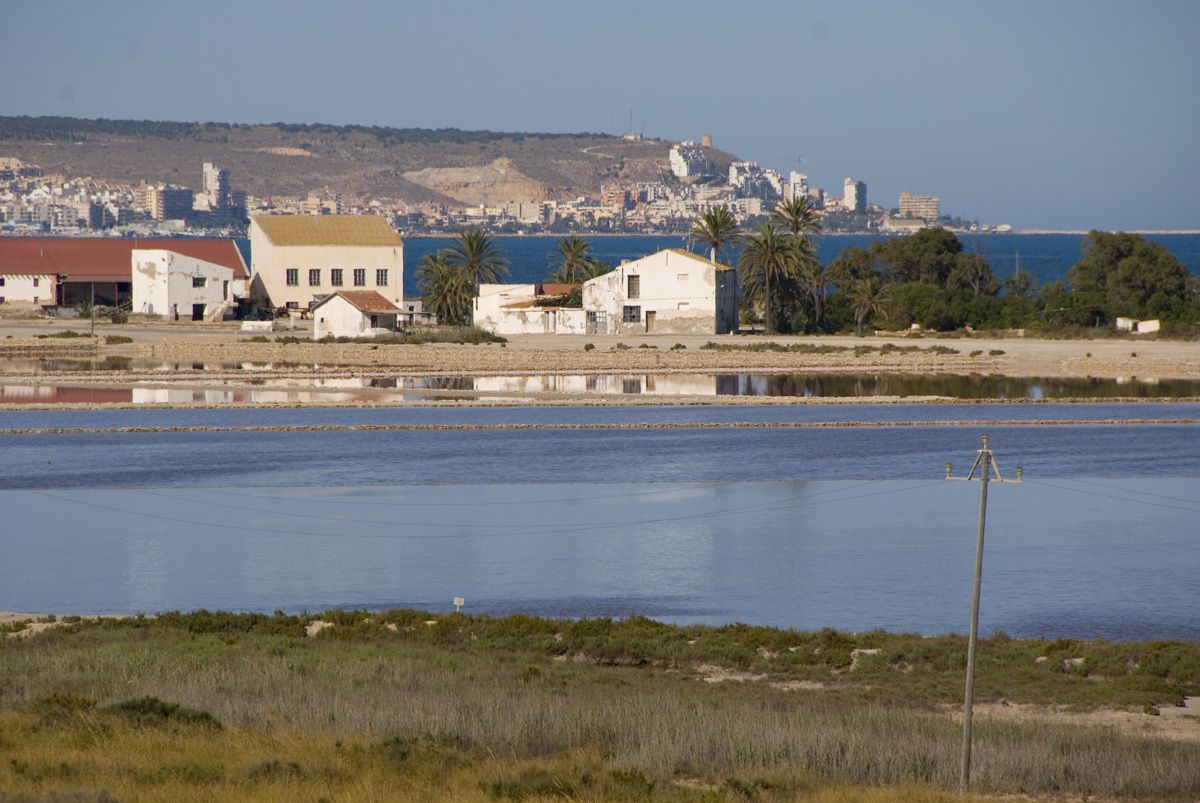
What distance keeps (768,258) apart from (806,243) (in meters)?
3.18

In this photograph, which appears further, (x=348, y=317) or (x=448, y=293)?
(x=448, y=293)

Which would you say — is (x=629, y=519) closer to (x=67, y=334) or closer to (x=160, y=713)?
(x=160, y=713)

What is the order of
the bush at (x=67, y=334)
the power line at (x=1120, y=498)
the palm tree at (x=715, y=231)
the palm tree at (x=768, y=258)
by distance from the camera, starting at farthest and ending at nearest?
1. the palm tree at (x=715, y=231)
2. the palm tree at (x=768, y=258)
3. the bush at (x=67, y=334)
4. the power line at (x=1120, y=498)

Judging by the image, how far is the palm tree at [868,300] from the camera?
A: 70812mm

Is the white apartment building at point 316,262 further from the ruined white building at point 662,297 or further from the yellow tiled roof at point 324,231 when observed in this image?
the ruined white building at point 662,297

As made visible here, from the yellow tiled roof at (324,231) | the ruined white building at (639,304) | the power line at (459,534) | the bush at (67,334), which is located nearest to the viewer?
the power line at (459,534)

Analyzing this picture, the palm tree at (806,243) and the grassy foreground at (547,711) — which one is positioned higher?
the palm tree at (806,243)

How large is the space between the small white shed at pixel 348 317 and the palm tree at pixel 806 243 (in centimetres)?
1870

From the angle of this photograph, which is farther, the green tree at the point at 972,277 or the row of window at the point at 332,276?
the green tree at the point at 972,277

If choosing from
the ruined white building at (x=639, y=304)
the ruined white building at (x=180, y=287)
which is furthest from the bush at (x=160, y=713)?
the ruined white building at (x=180, y=287)

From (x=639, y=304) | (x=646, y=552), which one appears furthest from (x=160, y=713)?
(x=639, y=304)

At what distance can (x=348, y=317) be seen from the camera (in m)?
67.8

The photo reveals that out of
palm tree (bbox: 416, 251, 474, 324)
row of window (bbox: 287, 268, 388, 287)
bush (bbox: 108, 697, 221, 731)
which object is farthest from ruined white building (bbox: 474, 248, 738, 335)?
bush (bbox: 108, 697, 221, 731)

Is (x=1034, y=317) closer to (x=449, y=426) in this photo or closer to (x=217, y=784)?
(x=449, y=426)
